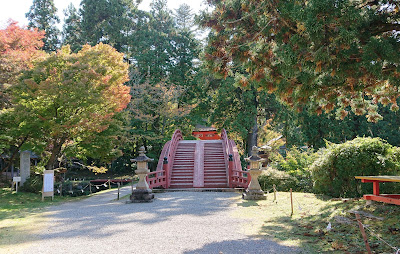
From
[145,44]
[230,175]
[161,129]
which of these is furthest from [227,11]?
[145,44]

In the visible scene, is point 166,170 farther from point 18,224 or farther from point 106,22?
point 106,22

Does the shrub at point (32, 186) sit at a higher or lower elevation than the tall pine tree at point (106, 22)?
lower

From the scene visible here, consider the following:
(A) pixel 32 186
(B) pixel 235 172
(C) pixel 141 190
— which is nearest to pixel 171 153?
(B) pixel 235 172

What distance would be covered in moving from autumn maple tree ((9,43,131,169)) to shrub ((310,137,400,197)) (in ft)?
30.4

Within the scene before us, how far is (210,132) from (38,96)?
2013 centimetres

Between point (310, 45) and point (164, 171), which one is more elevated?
point (310, 45)

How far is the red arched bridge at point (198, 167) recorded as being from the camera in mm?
14961

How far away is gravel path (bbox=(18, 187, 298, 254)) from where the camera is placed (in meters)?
5.42

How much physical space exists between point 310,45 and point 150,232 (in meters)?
4.71

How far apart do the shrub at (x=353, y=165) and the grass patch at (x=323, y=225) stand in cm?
63

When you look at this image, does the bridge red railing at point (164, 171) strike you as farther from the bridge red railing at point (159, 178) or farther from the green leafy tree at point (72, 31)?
the green leafy tree at point (72, 31)

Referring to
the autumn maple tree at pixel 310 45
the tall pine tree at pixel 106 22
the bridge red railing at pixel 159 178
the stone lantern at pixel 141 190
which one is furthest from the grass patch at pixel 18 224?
the tall pine tree at pixel 106 22

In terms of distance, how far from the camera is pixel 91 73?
13.6 meters

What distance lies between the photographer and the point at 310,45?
5520 mm
